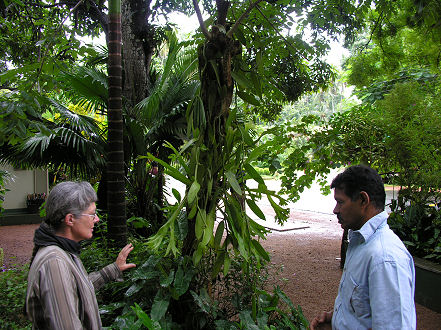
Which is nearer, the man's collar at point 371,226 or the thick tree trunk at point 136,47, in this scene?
the man's collar at point 371,226

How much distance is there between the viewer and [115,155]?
3.81 metres

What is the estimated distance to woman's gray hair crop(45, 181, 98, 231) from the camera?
1.79m

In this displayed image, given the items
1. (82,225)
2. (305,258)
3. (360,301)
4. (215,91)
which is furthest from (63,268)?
(305,258)

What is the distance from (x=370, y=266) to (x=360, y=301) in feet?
0.59

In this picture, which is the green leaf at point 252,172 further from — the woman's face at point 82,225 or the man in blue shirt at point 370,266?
the woman's face at point 82,225

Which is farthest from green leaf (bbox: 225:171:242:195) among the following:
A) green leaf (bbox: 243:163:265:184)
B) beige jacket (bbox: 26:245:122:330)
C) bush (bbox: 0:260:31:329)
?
bush (bbox: 0:260:31:329)

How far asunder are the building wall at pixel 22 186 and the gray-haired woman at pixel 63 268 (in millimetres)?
12359

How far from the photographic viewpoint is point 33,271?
1.65 metres

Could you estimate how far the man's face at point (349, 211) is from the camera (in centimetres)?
185

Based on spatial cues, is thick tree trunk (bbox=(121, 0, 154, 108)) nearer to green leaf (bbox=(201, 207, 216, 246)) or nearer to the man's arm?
green leaf (bbox=(201, 207, 216, 246))

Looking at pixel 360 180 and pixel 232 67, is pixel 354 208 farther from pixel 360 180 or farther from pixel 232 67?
pixel 232 67

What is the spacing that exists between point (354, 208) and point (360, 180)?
14 centimetres

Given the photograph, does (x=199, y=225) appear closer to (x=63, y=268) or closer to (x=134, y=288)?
(x=134, y=288)

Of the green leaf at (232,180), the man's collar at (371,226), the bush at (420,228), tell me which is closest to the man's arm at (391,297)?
the man's collar at (371,226)
